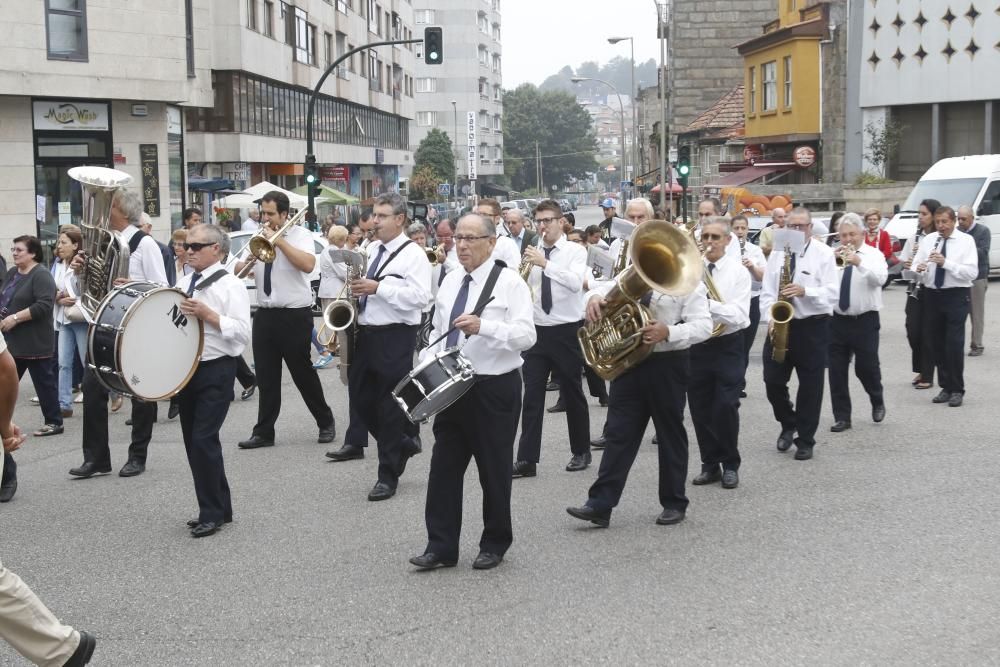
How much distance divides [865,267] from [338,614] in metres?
6.16

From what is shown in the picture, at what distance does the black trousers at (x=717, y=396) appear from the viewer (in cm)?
877

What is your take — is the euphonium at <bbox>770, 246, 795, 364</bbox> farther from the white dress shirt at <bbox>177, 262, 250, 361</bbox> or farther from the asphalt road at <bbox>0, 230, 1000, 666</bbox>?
the white dress shirt at <bbox>177, 262, 250, 361</bbox>

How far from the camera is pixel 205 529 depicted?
770 centimetres

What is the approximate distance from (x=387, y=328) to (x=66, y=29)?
20.7m

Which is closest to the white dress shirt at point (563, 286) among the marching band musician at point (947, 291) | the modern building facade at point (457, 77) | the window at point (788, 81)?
the marching band musician at point (947, 291)

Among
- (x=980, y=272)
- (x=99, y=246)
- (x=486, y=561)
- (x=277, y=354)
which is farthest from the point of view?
(x=980, y=272)

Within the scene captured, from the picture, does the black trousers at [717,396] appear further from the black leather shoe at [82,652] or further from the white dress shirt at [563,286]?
the black leather shoe at [82,652]

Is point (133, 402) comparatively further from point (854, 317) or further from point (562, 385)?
point (854, 317)

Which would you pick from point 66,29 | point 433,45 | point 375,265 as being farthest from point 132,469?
point 66,29

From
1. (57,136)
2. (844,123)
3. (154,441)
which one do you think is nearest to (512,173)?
(844,123)

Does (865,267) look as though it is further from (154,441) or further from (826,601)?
(154,441)

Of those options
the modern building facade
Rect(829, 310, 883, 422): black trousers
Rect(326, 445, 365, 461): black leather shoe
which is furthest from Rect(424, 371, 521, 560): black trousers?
the modern building facade

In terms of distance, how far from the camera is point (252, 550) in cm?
736

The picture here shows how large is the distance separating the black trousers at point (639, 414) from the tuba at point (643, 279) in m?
0.18
